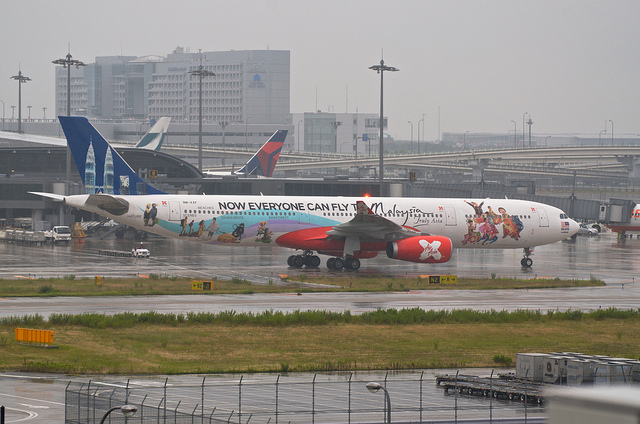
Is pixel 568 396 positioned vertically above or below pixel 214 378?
above

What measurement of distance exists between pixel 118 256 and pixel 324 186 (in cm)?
2946

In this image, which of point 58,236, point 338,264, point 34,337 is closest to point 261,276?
point 338,264

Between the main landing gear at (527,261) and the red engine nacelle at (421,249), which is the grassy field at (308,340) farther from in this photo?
the main landing gear at (527,261)

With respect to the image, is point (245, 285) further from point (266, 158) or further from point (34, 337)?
point (266, 158)

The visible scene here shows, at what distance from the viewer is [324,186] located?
81.9m

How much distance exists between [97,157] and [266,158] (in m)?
53.8

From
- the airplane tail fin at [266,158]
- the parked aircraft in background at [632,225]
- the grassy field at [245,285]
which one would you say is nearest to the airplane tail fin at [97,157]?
the grassy field at [245,285]

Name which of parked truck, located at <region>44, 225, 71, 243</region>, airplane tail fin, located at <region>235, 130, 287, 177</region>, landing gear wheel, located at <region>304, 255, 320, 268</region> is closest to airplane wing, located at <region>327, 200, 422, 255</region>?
landing gear wheel, located at <region>304, 255, 320, 268</region>

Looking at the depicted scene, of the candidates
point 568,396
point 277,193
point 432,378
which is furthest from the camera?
point 277,193

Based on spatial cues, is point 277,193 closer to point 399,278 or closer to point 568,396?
point 399,278

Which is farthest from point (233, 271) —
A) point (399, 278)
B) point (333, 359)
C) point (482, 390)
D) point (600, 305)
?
point (482, 390)

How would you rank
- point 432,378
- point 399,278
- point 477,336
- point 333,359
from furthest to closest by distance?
point 399,278, point 477,336, point 333,359, point 432,378

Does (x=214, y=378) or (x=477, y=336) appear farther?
(x=477, y=336)

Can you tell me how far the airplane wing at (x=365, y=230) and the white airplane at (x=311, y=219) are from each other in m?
0.06
